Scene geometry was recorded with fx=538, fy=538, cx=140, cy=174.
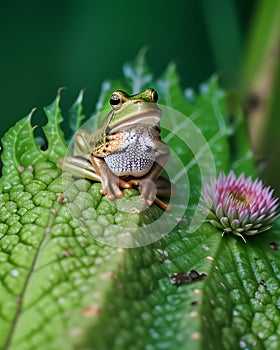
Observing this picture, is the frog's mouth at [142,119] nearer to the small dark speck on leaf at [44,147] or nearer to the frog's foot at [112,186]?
the frog's foot at [112,186]

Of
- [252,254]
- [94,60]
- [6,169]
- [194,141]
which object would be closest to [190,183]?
[194,141]

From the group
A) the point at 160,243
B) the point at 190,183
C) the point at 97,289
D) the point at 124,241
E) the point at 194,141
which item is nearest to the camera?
the point at 97,289

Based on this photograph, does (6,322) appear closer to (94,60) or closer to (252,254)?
(252,254)

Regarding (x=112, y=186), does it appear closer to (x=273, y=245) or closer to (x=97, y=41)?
(x=273, y=245)

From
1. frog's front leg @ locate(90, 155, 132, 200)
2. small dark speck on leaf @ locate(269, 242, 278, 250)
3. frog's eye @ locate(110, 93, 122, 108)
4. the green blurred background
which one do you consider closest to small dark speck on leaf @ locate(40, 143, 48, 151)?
frog's front leg @ locate(90, 155, 132, 200)

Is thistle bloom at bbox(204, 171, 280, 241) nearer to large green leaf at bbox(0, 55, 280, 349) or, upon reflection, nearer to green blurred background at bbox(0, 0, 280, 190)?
large green leaf at bbox(0, 55, 280, 349)

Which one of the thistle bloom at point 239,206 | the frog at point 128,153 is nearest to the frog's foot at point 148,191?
the frog at point 128,153
